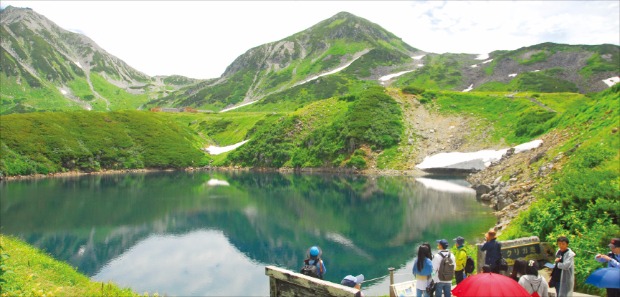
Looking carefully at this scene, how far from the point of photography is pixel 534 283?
10.2 meters

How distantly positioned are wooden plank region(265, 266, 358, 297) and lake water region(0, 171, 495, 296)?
527 inches

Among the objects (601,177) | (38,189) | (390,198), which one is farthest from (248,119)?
(601,177)

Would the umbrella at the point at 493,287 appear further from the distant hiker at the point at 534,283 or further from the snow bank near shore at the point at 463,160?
the snow bank near shore at the point at 463,160

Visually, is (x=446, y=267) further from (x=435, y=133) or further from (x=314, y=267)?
(x=435, y=133)

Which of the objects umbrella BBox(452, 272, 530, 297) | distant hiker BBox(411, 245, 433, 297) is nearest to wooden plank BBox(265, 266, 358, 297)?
umbrella BBox(452, 272, 530, 297)

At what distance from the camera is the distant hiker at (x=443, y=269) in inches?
474

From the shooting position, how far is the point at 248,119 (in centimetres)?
15912

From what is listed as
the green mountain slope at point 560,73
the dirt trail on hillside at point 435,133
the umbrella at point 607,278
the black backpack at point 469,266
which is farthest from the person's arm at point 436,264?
the green mountain slope at point 560,73

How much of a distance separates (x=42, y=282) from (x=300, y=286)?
12515 millimetres

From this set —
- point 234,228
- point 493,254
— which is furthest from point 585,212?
point 234,228

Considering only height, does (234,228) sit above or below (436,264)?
below

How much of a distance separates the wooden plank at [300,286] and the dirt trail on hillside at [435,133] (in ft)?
264

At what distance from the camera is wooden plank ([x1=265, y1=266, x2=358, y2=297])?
1007cm

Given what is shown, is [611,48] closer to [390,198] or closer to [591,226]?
[390,198]
